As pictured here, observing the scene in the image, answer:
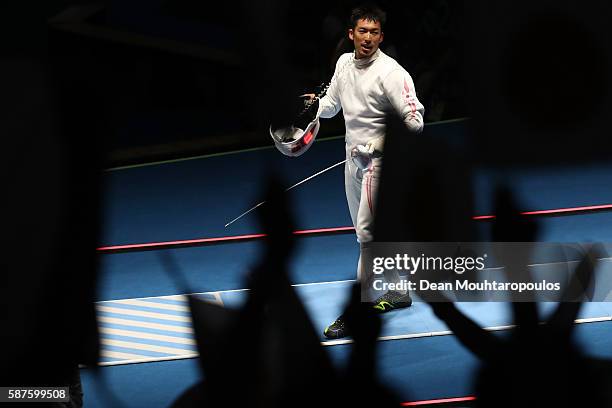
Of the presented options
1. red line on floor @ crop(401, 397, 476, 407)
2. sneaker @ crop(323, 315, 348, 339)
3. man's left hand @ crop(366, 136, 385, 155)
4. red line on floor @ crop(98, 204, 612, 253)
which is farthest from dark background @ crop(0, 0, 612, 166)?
red line on floor @ crop(401, 397, 476, 407)

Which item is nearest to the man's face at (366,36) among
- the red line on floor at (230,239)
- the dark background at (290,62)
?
the red line on floor at (230,239)

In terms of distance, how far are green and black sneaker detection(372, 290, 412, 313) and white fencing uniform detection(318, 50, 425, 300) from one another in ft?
0.33

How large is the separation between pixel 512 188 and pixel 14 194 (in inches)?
142

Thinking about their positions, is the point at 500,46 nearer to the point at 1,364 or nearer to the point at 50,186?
the point at 50,186

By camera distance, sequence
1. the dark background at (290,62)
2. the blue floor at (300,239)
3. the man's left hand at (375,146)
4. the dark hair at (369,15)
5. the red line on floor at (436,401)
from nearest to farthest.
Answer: the red line on floor at (436,401)
the blue floor at (300,239)
the dark hair at (369,15)
the man's left hand at (375,146)
the dark background at (290,62)

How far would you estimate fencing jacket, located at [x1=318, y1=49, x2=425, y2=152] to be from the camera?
14.7ft

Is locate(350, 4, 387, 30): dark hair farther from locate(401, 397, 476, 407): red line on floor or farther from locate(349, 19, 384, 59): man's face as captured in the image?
locate(401, 397, 476, 407): red line on floor

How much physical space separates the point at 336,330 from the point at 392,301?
43 centimetres

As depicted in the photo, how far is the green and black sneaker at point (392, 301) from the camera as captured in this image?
481 centimetres

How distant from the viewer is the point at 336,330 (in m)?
4.53

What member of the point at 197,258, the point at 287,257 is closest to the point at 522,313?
the point at 287,257

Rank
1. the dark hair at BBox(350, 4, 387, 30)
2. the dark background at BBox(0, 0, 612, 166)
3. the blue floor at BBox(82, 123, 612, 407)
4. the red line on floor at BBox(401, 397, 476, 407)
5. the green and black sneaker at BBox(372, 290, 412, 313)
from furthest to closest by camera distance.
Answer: the dark background at BBox(0, 0, 612, 166), the green and black sneaker at BBox(372, 290, 412, 313), the dark hair at BBox(350, 4, 387, 30), the blue floor at BBox(82, 123, 612, 407), the red line on floor at BBox(401, 397, 476, 407)

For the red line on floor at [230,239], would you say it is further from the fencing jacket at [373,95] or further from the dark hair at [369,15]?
the dark hair at [369,15]

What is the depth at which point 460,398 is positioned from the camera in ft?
13.0
